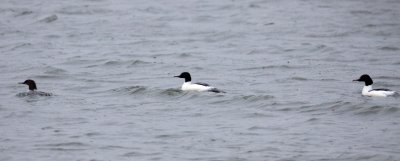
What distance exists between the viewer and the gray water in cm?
1453

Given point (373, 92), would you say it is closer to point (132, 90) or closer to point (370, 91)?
point (370, 91)

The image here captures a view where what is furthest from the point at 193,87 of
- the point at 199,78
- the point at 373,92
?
the point at 373,92

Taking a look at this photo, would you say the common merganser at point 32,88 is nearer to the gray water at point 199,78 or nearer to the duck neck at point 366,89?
the gray water at point 199,78

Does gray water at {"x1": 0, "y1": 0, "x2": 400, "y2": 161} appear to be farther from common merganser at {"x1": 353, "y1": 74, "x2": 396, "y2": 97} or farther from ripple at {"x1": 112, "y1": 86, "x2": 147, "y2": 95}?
common merganser at {"x1": 353, "y1": 74, "x2": 396, "y2": 97}

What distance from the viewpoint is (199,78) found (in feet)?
72.7

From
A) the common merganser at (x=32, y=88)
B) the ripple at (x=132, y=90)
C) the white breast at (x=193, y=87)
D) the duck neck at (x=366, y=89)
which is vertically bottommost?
the duck neck at (x=366, y=89)

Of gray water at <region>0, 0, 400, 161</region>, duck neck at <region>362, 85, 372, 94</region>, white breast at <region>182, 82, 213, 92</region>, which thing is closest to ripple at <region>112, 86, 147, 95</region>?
gray water at <region>0, 0, 400, 161</region>

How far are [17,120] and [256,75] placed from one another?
7644mm

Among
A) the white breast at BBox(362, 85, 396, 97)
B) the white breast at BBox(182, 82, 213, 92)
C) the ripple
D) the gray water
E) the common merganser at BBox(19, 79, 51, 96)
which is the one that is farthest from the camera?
the ripple

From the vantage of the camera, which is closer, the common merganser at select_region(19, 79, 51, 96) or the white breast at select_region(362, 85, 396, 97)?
the white breast at select_region(362, 85, 396, 97)

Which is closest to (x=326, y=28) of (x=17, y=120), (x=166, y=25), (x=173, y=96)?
(x=166, y=25)

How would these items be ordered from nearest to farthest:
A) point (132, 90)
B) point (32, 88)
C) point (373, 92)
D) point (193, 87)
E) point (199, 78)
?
point (373, 92) → point (32, 88) → point (193, 87) → point (132, 90) → point (199, 78)

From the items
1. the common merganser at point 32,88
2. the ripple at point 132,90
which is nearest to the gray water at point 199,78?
the ripple at point 132,90

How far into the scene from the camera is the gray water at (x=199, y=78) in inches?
572
